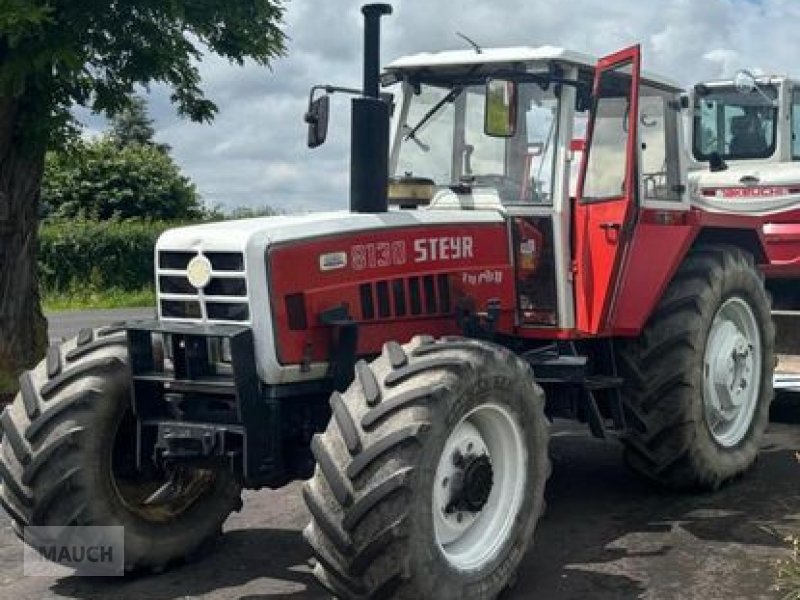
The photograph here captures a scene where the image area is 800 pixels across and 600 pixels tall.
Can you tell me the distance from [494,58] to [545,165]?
2.23 feet

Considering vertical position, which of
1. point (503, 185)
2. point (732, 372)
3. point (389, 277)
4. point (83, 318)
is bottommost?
point (83, 318)

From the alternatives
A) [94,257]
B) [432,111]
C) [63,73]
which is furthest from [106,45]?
[94,257]

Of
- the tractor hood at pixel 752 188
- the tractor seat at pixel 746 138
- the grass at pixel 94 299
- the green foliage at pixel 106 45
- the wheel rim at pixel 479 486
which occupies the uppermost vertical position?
the green foliage at pixel 106 45

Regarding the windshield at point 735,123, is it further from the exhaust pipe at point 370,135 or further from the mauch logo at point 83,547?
the mauch logo at point 83,547

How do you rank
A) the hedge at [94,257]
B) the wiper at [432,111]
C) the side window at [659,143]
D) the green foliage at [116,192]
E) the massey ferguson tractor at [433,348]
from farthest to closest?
the green foliage at [116,192]
the hedge at [94,257]
the side window at [659,143]
the wiper at [432,111]
the massey ferguson tractor at [433,348]

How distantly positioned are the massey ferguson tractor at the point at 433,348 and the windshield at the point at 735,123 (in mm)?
3637

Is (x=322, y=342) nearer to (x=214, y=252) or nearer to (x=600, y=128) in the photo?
(x=214, y=252)

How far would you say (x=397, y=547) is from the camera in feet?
14.4

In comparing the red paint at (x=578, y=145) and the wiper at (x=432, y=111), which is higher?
the wiper at (x=432, y=111)

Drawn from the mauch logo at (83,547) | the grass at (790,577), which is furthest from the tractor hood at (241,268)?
the grass at (790,577)

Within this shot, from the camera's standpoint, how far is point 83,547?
5.32 meters

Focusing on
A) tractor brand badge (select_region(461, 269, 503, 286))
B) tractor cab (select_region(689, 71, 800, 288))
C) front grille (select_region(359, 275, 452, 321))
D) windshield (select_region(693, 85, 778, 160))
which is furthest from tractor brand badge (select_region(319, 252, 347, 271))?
windshield (select_region(693, 85, 778, 160))

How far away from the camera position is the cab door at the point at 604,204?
6277 millimetres

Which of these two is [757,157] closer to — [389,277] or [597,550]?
[597,550]
